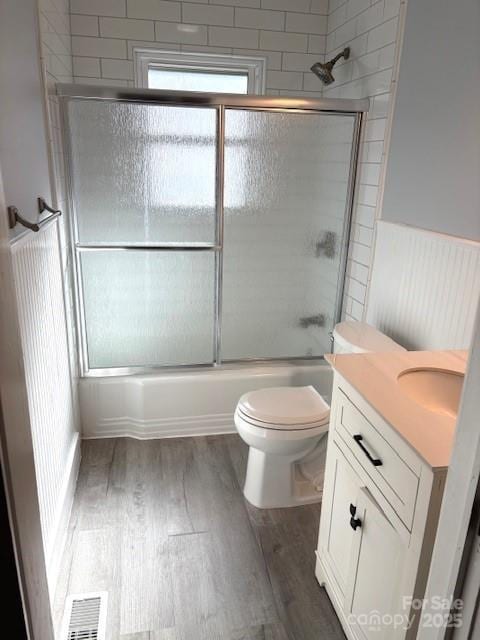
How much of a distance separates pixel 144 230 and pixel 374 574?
1.91 meters

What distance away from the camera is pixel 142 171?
2461mm

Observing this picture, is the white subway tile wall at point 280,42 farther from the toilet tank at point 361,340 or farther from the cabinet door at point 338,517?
the cabinet door at point 338,517

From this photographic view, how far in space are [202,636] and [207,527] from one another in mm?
501

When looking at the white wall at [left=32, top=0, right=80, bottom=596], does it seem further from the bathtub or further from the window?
the window

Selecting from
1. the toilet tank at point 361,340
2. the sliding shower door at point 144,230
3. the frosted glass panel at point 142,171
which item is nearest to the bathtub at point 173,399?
the sliding shower door at point 144,230

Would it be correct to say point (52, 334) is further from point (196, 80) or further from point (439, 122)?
point (196, 80)

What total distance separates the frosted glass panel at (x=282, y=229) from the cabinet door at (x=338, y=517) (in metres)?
1.30

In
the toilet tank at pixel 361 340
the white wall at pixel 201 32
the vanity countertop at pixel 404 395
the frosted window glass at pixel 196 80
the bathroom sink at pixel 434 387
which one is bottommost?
the toilet tank at pixel 361 340

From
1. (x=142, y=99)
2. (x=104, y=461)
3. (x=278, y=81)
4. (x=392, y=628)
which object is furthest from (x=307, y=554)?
(x=278, y=81)

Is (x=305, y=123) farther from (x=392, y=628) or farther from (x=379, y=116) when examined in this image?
(x=392, y=628)

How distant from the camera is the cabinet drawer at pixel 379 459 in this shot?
44.9 inches

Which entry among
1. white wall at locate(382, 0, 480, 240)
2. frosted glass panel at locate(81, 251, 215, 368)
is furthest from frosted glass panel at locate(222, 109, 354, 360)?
white wall at locate(382, 0, 480, 240)

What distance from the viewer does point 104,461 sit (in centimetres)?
251

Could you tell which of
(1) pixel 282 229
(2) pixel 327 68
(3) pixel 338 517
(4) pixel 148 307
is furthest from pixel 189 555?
(2) pixel 327 68
